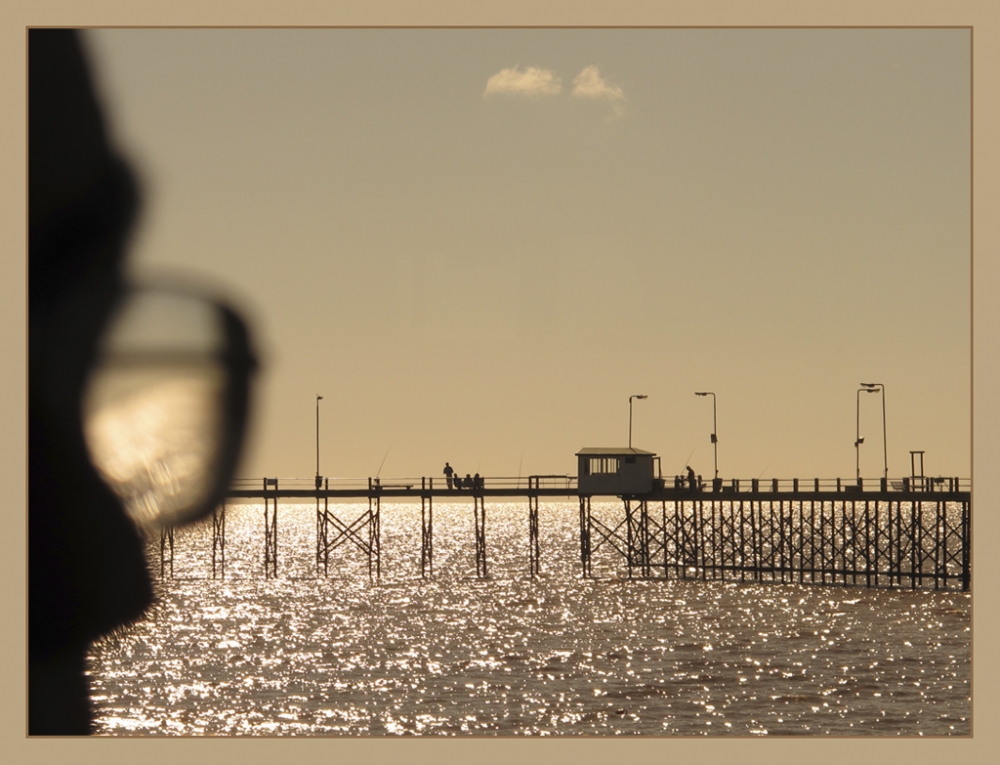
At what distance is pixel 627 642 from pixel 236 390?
138 feet

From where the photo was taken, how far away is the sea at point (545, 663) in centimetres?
Result: 3069

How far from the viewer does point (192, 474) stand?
6000 millimetres

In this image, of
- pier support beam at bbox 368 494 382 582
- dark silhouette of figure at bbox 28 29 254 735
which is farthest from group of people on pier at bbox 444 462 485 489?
dark silhouette of figure at bbox 28 29 254 735

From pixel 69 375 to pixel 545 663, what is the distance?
35.9m

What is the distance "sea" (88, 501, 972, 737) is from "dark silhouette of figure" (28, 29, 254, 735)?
40cm

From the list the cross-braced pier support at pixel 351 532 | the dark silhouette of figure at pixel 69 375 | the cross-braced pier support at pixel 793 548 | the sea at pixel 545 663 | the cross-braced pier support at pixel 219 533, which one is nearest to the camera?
the cross-braced pier support at pixel 219 533

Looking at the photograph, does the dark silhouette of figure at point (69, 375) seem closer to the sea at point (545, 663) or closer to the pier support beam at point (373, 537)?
the sea at point (545, 663)

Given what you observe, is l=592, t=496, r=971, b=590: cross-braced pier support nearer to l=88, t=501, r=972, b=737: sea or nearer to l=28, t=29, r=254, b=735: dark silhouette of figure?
l=88, t=501, r=972, b=737: sea


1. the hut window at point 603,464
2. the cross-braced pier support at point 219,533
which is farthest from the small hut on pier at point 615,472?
the cross-braced pier support at point 219,533

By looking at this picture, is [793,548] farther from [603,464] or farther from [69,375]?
[69,375]

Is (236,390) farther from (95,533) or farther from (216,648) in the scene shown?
(216,648)

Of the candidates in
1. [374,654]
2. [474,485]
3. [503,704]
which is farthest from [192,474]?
[474,485]

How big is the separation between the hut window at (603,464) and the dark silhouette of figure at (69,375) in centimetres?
5586

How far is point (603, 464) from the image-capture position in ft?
210
